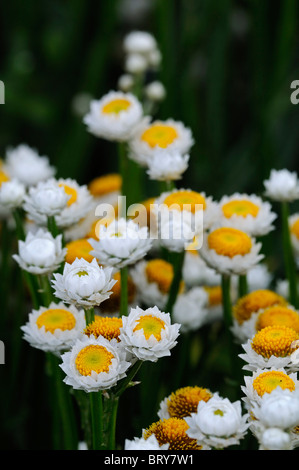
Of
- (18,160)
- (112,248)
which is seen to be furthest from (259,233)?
(18,160)

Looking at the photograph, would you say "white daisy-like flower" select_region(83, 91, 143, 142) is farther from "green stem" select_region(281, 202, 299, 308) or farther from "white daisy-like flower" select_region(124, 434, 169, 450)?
"white daisy-like flower" select_region(124, 434, 169, 450)

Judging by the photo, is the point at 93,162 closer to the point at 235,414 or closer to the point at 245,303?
the point at 245,303

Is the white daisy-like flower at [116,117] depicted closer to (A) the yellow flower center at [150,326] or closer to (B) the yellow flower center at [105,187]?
(B) the yellow flower center at [105,187]

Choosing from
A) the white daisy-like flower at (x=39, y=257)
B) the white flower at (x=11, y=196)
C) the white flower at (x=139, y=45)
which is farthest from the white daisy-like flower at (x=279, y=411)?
the white flower at (x=139, y=45)

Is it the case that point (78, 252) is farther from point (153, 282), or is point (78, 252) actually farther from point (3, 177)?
point (3, 177)

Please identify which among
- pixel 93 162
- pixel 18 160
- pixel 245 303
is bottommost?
pixel 245 303

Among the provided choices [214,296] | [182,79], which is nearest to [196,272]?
[214,296]
